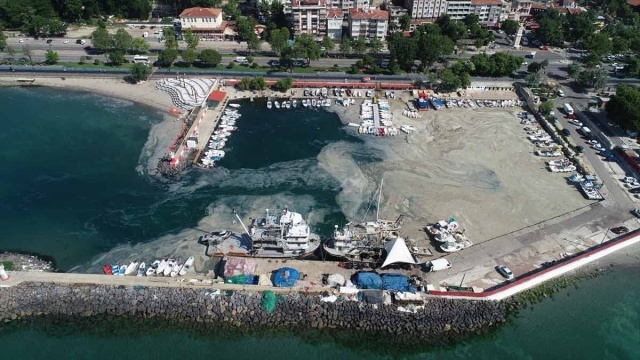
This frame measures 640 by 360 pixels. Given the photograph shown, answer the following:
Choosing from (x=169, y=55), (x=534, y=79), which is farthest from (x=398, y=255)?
(x=169, y=55)

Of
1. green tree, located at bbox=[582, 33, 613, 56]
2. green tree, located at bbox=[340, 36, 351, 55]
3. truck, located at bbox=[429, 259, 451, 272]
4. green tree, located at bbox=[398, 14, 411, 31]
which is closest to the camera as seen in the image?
truck, located at bbox=[429, 259, 451, 272]

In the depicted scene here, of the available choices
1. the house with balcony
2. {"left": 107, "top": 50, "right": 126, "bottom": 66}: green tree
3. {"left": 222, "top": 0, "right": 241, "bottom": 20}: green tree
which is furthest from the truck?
{"left": 222, "top": 0, "right": 241, "bottom": 20}: green tree

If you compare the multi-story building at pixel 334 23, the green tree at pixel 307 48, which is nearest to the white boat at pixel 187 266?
the green tree at pixel 307 48

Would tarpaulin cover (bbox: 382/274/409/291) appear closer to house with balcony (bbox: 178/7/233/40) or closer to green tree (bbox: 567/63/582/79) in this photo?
green tree (bbox: 567/63/582/79)

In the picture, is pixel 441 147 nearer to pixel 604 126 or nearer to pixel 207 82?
pixel 604 126

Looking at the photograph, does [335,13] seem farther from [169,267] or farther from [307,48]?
[169,267]

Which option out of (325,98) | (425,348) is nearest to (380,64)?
(325,98)

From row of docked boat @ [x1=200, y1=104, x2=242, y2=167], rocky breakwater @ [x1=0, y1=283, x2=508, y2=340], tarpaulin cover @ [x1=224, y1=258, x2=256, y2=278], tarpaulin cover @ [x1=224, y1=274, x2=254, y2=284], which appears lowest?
rocky breakwater @ [x1=0, y1=283, x2=508, y2=340]
